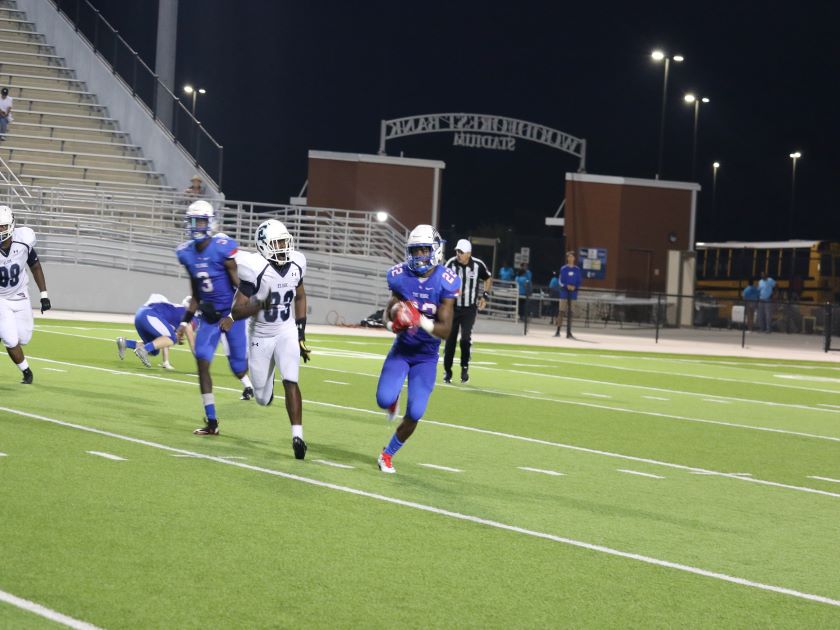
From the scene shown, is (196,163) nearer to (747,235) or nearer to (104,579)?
(104,579)

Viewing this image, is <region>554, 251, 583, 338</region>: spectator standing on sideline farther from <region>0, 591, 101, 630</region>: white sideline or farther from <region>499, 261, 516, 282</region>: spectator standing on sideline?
<region>0, 591, 101, 630</region>: white sideline

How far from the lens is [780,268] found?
1852 inches

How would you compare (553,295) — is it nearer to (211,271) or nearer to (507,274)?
(507,274)

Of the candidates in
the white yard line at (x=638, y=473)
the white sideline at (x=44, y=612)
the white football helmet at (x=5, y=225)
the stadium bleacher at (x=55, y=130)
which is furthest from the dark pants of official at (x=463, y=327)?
the stadium bleacher at (x=55, y=130)

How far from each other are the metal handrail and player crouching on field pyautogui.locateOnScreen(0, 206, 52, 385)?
23.6 meters

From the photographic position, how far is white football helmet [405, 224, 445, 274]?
32.7 ft

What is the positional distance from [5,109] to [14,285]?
2411 cm

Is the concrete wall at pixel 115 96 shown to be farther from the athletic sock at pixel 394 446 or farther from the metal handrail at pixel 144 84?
the athletic sock at pixel 394 446

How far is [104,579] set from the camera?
6.49m

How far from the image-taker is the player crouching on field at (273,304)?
35.1ft

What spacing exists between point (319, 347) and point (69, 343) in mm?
4637

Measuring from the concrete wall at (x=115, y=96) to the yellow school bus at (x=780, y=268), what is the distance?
60.4ft

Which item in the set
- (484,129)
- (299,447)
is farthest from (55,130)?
(299,447)

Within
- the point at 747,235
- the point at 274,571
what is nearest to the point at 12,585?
the point at 274,571
